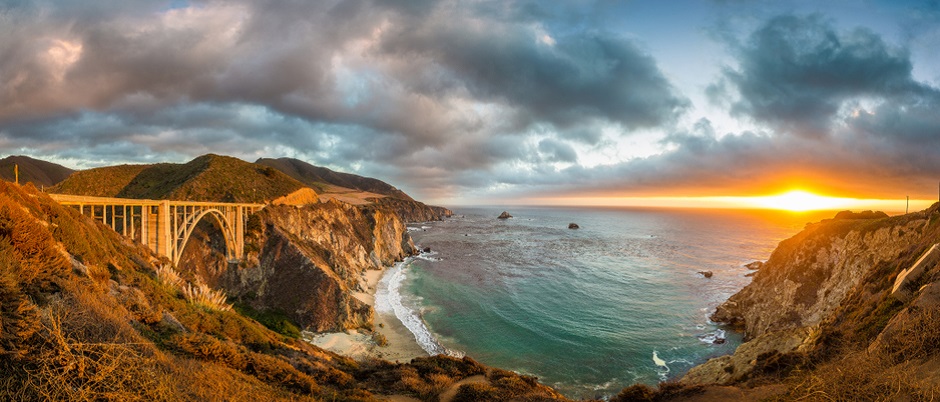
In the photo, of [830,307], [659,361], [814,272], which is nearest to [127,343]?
[659,361]

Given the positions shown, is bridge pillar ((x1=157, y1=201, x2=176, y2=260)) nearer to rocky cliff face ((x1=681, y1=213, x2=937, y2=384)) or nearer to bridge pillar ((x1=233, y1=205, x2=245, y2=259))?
bridge pillar ((x1=233, y1=205, x2=245, y2=259))

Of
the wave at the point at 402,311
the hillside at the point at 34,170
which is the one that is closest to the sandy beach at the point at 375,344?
the wave at the point at 402,311

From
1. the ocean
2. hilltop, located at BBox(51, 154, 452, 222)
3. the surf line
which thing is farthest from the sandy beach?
hilltop, located at BBox(51, 154, 452, 222)

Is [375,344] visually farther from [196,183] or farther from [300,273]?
[196,183]

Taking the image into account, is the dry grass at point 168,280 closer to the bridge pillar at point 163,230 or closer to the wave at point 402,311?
the bridge pillar at point 163,230

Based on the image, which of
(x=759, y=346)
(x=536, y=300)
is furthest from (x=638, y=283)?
(x=759, y=346)

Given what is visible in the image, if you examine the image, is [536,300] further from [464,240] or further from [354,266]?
[464,240]
